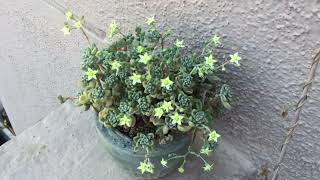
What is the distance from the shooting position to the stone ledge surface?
1255mm

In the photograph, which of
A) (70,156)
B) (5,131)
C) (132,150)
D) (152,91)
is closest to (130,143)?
(132,150)

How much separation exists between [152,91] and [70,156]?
47 cm

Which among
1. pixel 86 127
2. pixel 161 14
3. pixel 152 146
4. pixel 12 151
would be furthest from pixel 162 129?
pixel 12 151

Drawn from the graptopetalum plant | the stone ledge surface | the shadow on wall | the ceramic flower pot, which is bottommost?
the shadow on wall

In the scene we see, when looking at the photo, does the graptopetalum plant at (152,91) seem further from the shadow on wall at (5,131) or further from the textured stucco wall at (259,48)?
the shadow on wall at (5,131)

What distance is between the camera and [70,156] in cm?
134

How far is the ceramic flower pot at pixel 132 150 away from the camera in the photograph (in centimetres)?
108

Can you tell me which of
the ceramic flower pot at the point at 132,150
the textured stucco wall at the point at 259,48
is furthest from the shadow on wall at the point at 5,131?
the ceramic flower pot at the point at 132,150

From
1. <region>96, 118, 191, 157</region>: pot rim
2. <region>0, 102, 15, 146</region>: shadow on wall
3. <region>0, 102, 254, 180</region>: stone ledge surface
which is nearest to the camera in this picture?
<region>96, 118, 191, 157</region>: pot rim

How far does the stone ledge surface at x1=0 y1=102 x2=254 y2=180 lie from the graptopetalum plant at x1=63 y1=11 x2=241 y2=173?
0.20 m

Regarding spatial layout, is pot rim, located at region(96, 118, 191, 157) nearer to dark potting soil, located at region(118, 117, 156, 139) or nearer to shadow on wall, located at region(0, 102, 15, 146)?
dark potting soil, located at region(118, 117, 156, 139)

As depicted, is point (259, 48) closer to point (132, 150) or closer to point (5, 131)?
point (132, 150)

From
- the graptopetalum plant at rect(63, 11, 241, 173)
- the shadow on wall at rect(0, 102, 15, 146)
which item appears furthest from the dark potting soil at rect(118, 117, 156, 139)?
the shadow on wall at rect(0, 102, 15, 146)

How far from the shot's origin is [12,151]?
1.41 meters
